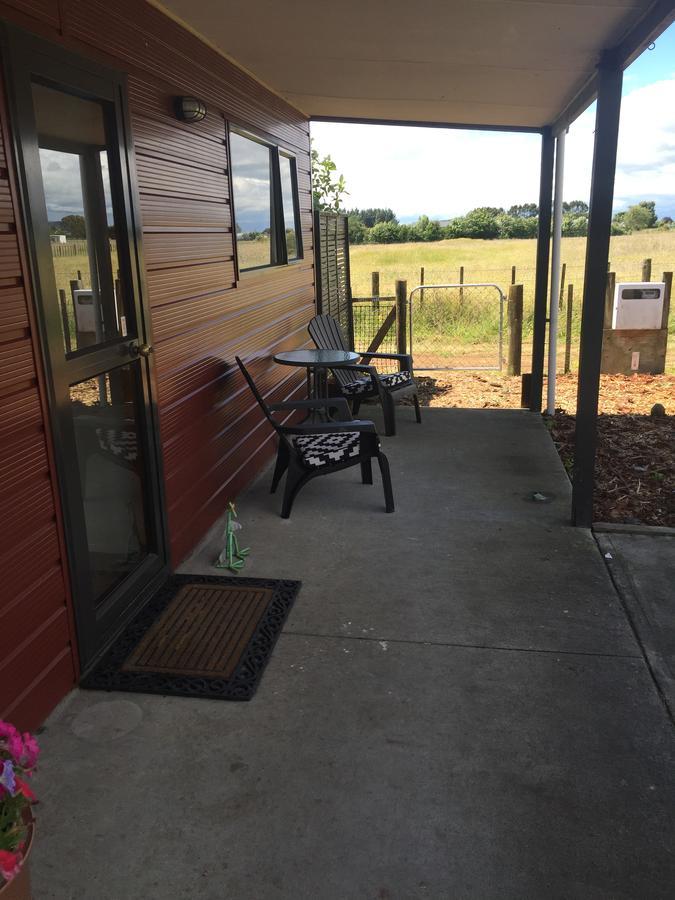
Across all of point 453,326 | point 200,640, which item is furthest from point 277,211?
point 453,326

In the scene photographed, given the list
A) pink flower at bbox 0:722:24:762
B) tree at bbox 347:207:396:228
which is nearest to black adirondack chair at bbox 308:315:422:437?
pink flower at bbox 0:722:24:762

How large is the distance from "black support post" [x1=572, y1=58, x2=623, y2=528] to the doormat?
162 cm

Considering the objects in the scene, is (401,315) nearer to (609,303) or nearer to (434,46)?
(609,303)

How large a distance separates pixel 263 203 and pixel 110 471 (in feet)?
9.78

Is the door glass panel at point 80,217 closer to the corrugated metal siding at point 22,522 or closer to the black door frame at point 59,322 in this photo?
the black door frame at point 59,322

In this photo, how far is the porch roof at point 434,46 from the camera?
308 cm

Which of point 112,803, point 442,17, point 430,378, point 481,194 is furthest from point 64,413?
point 481,194

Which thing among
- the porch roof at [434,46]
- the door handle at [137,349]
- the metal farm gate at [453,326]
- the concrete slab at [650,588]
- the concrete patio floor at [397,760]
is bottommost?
the concrete slab at [650,588]

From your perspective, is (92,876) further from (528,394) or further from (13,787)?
(528,394)

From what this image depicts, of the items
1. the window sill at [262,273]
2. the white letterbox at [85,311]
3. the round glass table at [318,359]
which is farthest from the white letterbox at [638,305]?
the white letterbox at [85,311]

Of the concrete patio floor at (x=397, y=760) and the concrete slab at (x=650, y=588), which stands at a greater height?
the concrete patio floor at (x=397, y=760)

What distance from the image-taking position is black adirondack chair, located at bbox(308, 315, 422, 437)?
18.6 ft

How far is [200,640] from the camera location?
276cm

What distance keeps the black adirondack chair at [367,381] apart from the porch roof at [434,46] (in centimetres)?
170
